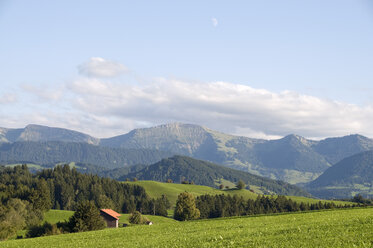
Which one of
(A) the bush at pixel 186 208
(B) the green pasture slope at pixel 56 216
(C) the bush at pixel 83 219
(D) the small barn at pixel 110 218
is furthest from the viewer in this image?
(A) the bush at pixel 186 208

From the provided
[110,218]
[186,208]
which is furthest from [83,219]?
[186,208]

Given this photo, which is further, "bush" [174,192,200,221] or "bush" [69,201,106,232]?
"bush" [174,192,200,221]

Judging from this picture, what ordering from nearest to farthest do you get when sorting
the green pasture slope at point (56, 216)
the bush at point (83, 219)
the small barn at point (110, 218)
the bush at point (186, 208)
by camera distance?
the bush at point (83, 219)
the small barn at point (110, 218)
the green pasture slope at point (56, 216)
the bush at point (186, 208)

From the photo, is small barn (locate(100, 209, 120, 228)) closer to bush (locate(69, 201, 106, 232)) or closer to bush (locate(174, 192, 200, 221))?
bush (locate(174, 192, 200, 221))

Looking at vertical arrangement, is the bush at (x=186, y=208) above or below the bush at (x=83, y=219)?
below

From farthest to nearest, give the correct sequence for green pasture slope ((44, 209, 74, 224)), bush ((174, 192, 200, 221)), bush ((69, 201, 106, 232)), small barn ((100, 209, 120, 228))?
bush ((174, 192, 200, 221))
green pasture slope ((44, 209, 74, 224))
small barn ((100, 209, 120, 228))
bush ((69, 201, 106, 232))

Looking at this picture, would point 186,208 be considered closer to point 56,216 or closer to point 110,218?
point 110,218

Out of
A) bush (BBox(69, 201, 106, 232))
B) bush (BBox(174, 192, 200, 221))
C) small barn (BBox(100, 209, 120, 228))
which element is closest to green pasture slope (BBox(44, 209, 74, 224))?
small barn (BBox(100, 209, 120, 228))

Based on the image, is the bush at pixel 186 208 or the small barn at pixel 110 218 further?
the bush at pixel 186 208

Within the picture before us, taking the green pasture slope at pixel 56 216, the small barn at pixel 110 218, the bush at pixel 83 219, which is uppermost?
the bush at pixel 83 219

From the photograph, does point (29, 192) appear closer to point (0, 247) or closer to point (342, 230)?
point (0, 247)

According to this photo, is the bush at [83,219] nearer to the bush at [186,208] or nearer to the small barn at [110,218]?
the small barn at [110,218]

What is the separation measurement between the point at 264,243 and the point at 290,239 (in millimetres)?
2320

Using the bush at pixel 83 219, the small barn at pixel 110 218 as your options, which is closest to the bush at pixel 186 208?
the small barn at pixel 110 218
